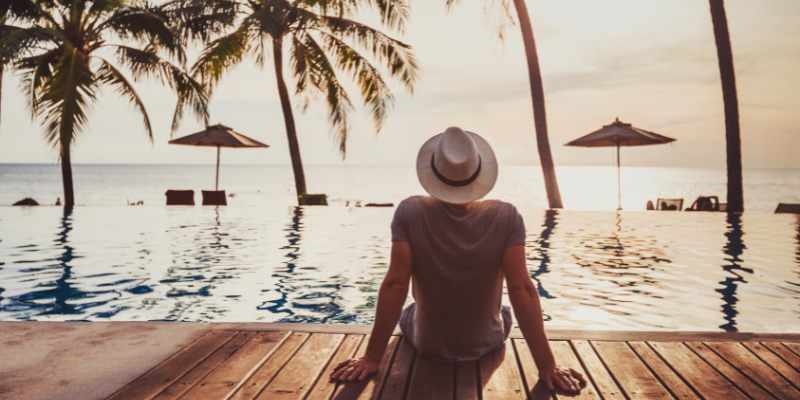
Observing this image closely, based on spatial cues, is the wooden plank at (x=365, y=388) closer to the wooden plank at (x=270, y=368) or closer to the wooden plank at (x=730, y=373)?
the wooden plank at (x=270, y=368)

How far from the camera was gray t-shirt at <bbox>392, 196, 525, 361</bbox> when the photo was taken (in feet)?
7.92

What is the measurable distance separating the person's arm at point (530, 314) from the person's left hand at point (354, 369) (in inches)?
29.0

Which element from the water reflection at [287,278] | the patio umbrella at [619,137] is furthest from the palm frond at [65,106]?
the patio umbrella at [619,137]

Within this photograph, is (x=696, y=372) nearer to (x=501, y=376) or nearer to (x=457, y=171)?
(x=501, y=376)

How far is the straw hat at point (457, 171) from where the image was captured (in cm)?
232

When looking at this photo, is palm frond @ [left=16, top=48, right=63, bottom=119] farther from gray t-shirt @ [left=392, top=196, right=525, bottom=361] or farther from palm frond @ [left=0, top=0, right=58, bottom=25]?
gray t-shirt @ [left=392, top=196, right=525, bottom=361]

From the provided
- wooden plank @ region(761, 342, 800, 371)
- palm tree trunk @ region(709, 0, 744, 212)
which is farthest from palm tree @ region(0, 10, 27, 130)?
palm tree trunk @ region(709, 0, 744, 212)

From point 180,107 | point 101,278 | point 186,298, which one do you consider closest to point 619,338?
point 186,298

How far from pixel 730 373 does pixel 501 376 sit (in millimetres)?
1117

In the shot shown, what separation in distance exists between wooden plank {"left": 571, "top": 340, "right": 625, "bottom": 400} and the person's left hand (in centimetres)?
105

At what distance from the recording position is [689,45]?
24062mm

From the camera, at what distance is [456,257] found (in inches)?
96.7

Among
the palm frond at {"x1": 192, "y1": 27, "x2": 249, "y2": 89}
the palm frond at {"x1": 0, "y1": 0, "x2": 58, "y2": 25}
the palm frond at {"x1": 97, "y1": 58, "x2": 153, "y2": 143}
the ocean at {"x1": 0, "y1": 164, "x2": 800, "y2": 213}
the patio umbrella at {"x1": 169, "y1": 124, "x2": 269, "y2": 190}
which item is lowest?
the ocean at {"x1": 0, "y1": 164, "x2": 800, "y2": 213}

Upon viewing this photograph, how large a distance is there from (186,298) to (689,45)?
25340mm
